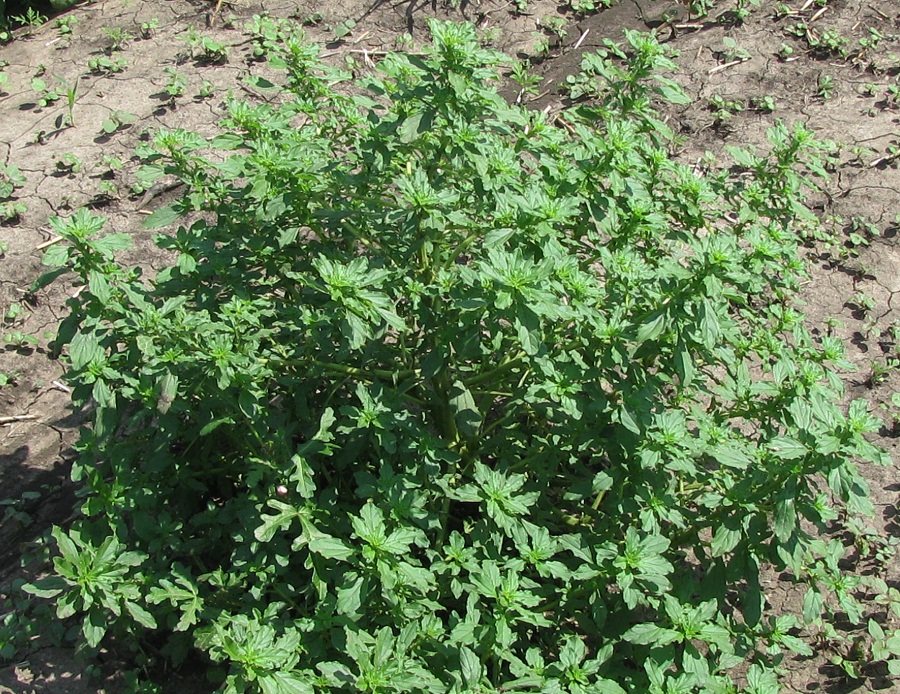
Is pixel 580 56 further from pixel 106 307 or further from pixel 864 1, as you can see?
pixel 106 307

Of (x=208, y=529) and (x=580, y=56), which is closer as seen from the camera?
(x=208, y=529)

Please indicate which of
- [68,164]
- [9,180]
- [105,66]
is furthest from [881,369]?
[105,66]

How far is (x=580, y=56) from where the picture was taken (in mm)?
6281

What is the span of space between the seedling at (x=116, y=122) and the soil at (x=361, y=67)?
2cm

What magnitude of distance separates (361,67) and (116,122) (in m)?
1.59

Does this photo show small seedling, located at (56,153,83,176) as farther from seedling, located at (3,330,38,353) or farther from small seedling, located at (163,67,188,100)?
seedling, located at (3,330,38,353)

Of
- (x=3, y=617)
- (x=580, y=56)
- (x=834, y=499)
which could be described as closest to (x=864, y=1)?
(x=580, y=56)

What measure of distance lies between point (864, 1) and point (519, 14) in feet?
7.90

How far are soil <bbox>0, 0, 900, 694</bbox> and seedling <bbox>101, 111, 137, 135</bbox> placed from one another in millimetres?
19

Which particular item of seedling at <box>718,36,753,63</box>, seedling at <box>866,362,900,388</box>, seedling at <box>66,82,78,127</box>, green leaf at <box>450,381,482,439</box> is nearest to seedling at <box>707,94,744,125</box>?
seedling at <box>718,36,753,63</box>

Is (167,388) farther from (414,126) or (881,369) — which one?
(881,369)

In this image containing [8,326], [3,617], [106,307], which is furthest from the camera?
[8,326]

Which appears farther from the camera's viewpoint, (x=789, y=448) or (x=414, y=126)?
(x=414, y=126)

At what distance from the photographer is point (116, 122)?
574 cm
